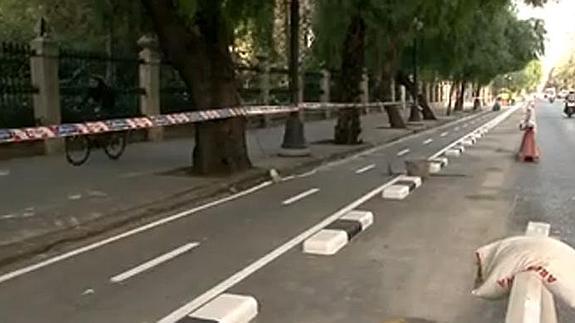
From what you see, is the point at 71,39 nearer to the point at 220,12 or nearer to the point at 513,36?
the point at 220,12

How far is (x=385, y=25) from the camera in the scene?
2372cm

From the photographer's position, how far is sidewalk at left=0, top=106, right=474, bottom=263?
30.4 ft

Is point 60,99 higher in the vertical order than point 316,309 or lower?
higher

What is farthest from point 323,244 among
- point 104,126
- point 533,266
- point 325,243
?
point 104,126

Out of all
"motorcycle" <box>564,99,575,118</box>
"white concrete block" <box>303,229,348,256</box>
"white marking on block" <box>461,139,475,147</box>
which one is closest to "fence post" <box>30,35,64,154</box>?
"white concrete block" <box>303,229,348,256</box>

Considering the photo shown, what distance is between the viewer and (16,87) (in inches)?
677

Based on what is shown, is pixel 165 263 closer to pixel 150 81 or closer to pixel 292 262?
pixel 292 262

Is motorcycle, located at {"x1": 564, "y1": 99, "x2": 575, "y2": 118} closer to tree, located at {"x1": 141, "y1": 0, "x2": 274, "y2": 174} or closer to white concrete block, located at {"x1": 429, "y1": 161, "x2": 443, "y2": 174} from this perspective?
white concrete block, located at {"x1": 429, "y1": 161, "x2": 443, "y2": 174}

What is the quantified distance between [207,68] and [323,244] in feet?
21.8

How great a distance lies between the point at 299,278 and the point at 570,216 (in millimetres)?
5197

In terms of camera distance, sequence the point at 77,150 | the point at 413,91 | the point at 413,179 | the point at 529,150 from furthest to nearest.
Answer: the point at 413,91
the point at 529,150
the point at 77,150
the point at 413,179

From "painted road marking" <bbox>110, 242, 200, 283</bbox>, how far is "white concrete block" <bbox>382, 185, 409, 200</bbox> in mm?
4465

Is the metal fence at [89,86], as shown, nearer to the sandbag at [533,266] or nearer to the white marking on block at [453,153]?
the white marking on block at [453,153]

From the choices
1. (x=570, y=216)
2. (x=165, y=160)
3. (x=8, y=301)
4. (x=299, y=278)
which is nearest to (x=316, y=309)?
(x=299, y=278)
